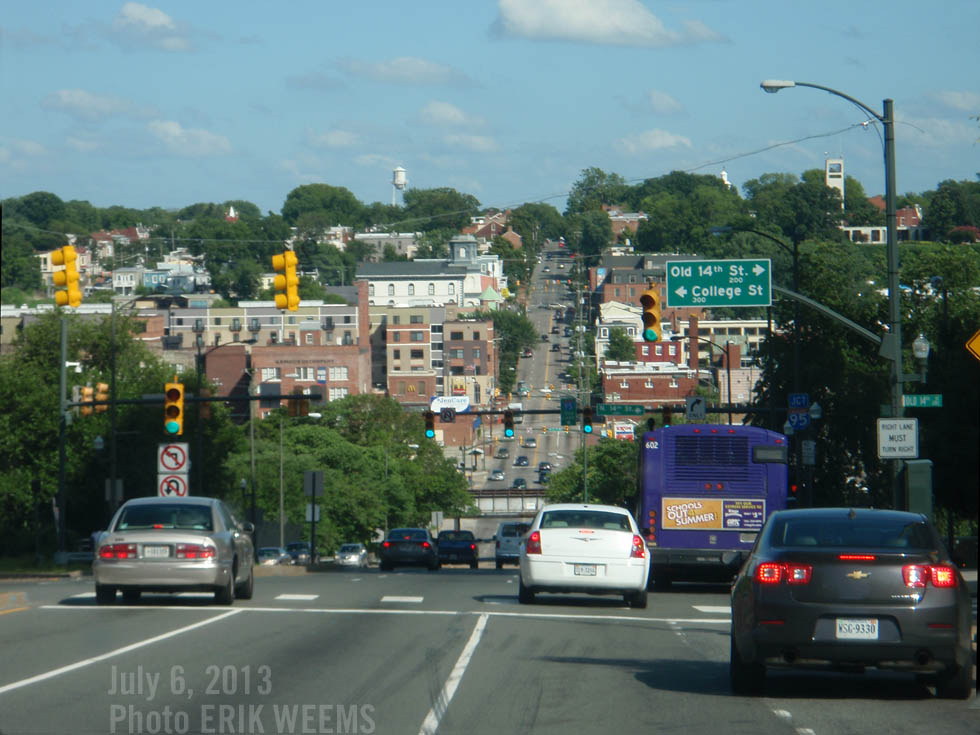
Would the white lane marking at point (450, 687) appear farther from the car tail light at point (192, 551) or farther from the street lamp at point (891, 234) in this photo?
the street lamp at point (891, 234)

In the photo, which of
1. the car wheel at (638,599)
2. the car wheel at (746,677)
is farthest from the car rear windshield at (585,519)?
the car wheel at (746,677)

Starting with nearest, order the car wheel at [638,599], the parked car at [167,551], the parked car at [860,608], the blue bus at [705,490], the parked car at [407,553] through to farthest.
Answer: the parked car at [860,608] < the parked car at [167,551] < the car wheel at [638,599] < the blue bus at [705,490] < the parked car at [407,553]

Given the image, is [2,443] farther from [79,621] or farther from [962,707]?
[962,707]

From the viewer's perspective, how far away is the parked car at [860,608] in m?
11.6

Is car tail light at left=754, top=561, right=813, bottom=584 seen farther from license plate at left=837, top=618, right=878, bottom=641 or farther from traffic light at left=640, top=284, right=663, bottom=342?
traffic light at left=640, top=284, right=663, bottom=342

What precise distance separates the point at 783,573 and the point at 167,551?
429 inches

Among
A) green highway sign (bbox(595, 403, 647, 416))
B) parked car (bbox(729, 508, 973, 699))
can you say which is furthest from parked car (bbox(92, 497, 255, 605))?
green highway sign (bbox(595, 403, 647, 416))

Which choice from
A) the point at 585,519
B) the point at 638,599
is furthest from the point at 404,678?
the point at 638,599

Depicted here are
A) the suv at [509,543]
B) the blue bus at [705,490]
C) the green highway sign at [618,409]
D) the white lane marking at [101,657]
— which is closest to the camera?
the white lane marking at [101,657]

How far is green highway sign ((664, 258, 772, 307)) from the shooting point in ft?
101

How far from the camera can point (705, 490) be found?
3005 cm

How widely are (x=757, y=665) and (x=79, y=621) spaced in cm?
984

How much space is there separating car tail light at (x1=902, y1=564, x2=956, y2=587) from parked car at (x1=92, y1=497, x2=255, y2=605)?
37.2 feet

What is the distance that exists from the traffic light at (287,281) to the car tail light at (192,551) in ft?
19.7
